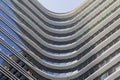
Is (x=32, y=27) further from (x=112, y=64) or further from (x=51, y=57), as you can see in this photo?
(x=112, y=64)

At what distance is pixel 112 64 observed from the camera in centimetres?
6328

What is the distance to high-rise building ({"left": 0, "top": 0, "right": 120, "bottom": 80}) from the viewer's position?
6116 cm

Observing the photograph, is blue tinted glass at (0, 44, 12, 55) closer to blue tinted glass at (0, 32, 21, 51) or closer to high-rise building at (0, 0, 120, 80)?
high-rise building at (0, 0, 120, 80)

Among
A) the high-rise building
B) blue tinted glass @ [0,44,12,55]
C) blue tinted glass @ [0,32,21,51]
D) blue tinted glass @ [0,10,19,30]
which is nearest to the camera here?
blue tinted glass @ [0,44,12,55]

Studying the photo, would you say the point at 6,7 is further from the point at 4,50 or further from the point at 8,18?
the point at 4,50

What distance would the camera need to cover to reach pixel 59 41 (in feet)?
272

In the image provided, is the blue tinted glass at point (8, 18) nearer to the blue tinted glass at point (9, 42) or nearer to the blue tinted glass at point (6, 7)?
the blue tinted glass at point (6, 7)

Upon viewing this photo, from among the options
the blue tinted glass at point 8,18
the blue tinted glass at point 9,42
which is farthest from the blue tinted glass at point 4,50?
the blue tinted glass at point 8,18

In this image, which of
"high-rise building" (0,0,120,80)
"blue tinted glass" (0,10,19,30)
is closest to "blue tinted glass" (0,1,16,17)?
"high-rise building" (0,0,120,80)

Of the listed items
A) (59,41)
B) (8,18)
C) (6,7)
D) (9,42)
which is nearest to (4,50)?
(9,42)

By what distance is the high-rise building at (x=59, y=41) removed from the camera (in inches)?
2408

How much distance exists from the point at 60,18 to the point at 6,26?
30.1 metres

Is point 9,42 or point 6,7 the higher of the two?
point 6,7

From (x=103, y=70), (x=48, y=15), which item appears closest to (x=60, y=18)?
(x=48, y=15)
